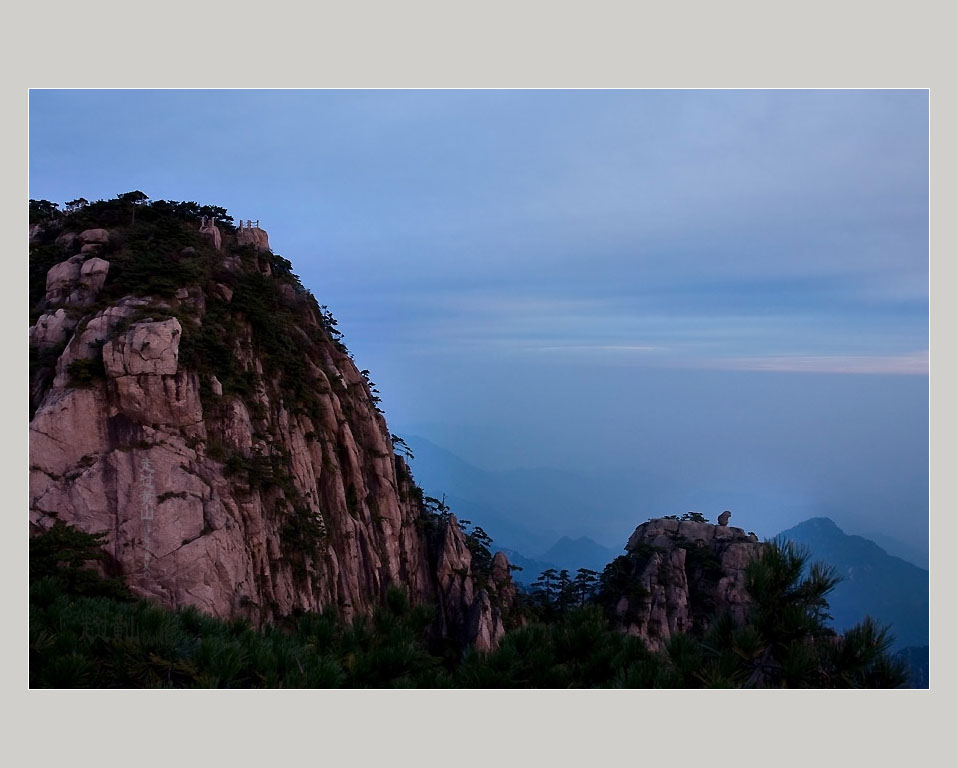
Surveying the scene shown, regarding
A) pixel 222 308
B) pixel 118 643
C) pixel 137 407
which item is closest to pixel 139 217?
pixel 222 308

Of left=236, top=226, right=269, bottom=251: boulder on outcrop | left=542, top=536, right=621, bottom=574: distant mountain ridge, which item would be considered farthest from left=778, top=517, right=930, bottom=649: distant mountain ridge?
left=542, top=536, right=621, bottom=574: distant mountain ridge

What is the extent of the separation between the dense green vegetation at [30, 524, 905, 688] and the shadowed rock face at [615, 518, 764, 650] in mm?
24246

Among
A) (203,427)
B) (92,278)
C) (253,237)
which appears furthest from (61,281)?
(253,237)

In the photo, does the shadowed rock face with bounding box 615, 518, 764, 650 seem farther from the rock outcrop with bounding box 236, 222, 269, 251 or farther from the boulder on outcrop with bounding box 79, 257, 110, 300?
the boulder on outcrop with bounding box 79, 257, 110, 300

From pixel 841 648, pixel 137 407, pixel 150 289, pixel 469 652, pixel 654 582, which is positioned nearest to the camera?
pixel 841 648

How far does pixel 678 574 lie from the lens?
98.2ft

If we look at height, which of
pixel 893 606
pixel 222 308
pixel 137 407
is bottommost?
pixel 893 606

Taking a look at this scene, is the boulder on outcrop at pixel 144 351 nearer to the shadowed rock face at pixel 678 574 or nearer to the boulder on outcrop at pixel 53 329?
the boulder on outcrop at pixel 53 329

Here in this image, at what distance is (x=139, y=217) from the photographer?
20.4 metres

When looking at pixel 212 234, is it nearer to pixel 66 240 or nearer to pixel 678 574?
pixel 66 240

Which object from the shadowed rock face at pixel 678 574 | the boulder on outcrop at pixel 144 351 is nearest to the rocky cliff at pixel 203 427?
the boulder on outcrop at pixel 144 351

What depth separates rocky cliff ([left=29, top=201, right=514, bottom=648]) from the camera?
13625 mm

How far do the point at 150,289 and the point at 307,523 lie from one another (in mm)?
8219

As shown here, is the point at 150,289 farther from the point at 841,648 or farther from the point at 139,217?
the point at 841,648
